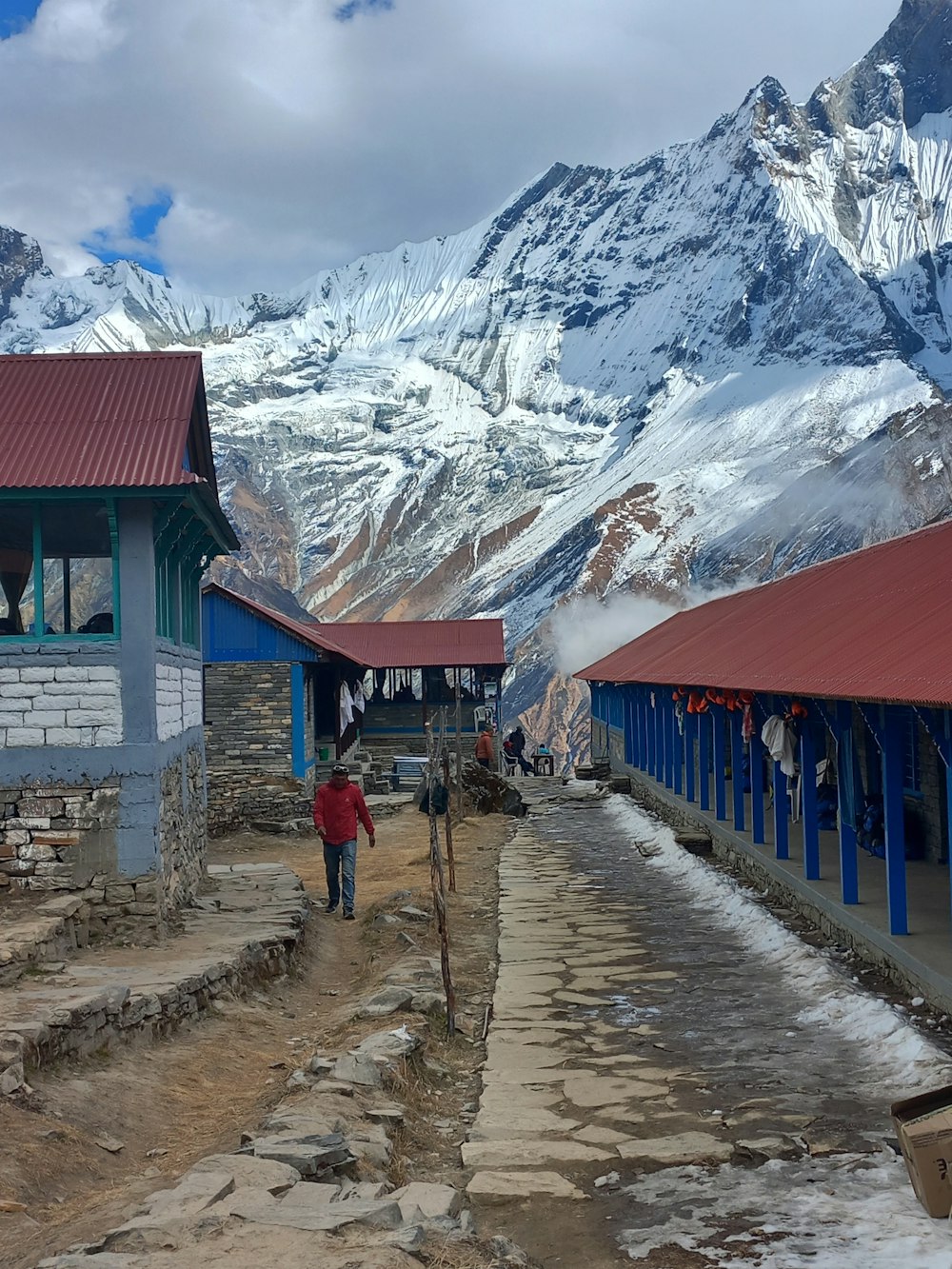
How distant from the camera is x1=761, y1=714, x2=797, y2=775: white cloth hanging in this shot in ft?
37.7

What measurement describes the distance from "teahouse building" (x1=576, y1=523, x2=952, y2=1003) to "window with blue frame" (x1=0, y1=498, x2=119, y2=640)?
5.59 m

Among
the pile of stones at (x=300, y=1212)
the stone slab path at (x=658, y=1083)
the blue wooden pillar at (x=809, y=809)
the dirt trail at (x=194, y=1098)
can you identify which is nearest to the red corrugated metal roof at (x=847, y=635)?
the blue wooden pillar at (x=809, y=809)

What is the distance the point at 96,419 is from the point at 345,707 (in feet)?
54.4

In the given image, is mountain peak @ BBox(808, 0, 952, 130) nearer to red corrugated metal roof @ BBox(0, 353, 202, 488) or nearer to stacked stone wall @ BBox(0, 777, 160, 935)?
red corrugated metal roof @ BBox(0, 353, 202, 488)

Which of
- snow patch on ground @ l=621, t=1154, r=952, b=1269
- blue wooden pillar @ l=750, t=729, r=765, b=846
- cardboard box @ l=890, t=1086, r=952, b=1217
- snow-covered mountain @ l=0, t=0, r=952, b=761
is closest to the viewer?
snow patch on ground @ l=621, t=1154, r=952, b=1269

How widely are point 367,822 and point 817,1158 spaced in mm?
6724

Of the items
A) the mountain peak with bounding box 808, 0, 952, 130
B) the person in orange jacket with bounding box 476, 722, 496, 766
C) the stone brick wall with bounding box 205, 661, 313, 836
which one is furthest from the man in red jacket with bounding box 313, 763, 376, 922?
the mountain peak with bounding box 808, 0, 952, 130

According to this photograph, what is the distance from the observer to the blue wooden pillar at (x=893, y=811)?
7.90 meters

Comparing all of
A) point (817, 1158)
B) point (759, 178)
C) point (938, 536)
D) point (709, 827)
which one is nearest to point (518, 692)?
point (709, 827)

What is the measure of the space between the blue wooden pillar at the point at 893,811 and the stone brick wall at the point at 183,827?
5524 mm

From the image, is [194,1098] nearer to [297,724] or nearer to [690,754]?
[690,754]

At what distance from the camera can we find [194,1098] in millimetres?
6684

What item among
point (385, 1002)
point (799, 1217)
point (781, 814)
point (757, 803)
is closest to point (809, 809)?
point (781, 814)

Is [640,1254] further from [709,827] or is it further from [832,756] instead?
[709,827]
